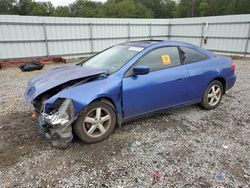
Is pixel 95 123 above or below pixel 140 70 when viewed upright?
below

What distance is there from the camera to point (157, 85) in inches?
138

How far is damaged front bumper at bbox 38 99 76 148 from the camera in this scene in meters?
2.78

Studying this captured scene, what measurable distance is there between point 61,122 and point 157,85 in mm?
1686

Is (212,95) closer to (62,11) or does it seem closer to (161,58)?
(161,58)

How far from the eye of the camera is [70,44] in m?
12.8

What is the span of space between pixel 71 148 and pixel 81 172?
0.58m

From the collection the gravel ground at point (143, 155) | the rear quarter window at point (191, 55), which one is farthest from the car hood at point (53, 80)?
the rear quarter window at point (191, 55)

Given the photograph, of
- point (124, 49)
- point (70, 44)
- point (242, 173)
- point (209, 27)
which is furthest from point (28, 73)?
point (209, 27)

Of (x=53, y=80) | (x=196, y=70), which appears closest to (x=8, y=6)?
(x=53, y=80)

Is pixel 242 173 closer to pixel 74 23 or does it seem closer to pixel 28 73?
pixel 28 73

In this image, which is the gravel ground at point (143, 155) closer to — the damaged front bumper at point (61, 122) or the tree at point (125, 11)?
the damaged front bumper at point (61, 122)

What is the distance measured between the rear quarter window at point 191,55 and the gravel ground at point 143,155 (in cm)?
112

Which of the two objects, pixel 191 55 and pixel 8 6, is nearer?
pixel 191 55

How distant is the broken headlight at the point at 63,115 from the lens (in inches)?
109
